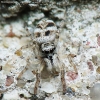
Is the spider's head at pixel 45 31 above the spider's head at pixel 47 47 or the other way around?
above

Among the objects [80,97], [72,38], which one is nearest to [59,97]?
[80,97]

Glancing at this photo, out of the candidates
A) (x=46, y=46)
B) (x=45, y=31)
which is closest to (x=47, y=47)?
(x=46, y=46)

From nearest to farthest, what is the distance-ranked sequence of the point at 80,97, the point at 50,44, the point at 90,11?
1. the point at 80,97
2. the point at 50,44
3. the point at 90,11

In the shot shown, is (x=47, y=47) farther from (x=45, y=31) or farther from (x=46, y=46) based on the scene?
(x=45, y=31)

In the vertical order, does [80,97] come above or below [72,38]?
below

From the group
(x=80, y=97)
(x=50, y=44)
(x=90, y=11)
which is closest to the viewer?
(x=80, y=97)

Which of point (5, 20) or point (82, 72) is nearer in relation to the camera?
point (82, 72)

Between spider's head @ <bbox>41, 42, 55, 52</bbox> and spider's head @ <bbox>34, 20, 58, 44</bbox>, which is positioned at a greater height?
spider's head @ <bbox>34, 20, 58, 44</bbox>

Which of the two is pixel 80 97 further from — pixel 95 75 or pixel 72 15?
pixel 72 15
